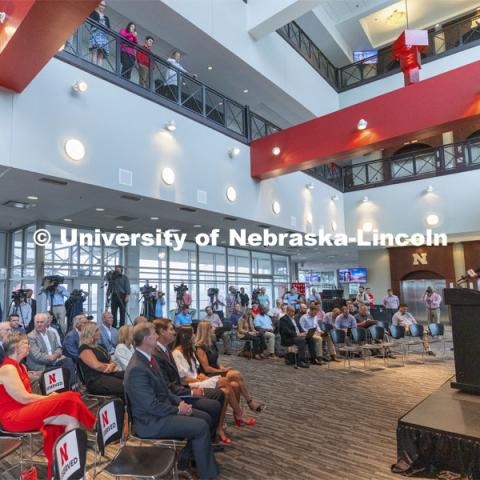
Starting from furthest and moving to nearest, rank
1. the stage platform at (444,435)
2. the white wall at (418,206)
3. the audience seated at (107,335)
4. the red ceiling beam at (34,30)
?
1. the white wall at (418,206)
2. the audience seated at (107,335)
3. the red ceiling beam at (34,30)
4. the stage platform at (444,435)

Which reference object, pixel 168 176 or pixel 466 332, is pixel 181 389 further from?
pixel 168 176

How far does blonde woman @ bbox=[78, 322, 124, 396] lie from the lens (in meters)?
3.93

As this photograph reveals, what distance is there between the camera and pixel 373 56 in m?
15.0

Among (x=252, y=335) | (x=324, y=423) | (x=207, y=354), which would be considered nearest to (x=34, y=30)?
(x=207, y=354)

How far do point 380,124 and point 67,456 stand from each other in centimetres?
716

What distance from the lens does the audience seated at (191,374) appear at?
4.01m

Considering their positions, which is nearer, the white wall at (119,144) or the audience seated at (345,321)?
the white wall at (119,144)

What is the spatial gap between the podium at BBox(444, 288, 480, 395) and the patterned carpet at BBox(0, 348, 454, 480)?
101 cm

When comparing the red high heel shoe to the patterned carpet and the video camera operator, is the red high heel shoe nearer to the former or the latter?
the patterned carpet

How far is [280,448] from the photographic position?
362 cm

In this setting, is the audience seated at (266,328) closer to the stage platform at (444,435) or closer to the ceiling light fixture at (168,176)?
the ceiling light fixture at (168,176)

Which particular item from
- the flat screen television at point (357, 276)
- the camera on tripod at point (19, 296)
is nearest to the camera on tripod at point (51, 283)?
the camera on tripod at point (19, 296)

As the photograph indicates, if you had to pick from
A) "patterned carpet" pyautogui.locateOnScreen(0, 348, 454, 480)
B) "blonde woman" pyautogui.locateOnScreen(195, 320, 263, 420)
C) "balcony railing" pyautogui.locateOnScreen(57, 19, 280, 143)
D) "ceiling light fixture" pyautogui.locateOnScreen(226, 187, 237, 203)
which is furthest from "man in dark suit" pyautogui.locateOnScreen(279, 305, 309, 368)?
"balcony railing" pyautogui.locateOnScreen(57, 19, 280, 143)

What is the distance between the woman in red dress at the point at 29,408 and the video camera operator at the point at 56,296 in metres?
5.35
